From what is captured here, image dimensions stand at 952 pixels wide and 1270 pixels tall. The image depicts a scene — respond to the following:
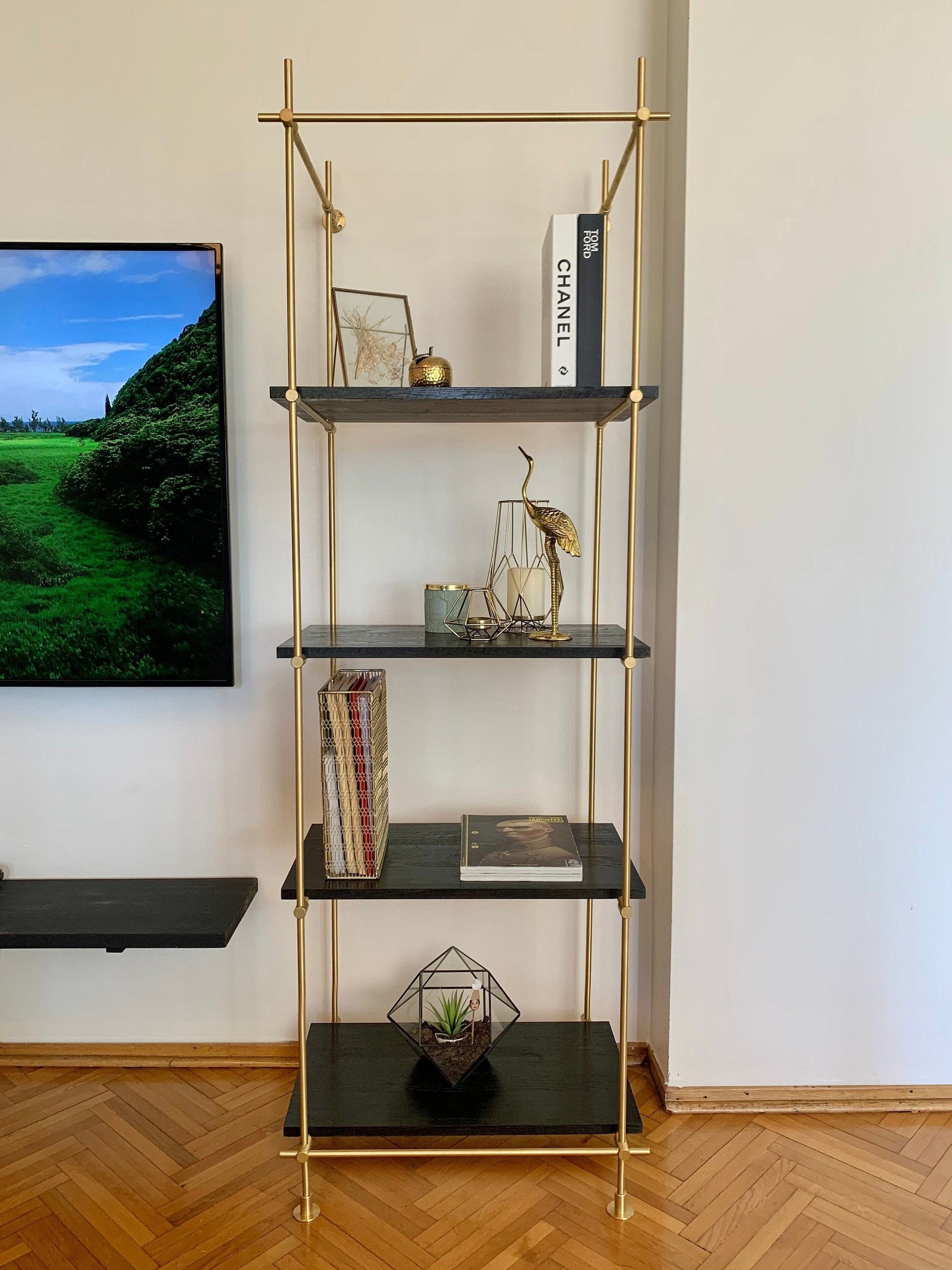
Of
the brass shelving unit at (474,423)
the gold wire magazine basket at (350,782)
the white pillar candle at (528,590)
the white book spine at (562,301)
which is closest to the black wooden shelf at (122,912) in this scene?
the brass shelving unit at (474,423)

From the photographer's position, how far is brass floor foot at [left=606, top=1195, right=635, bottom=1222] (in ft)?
5.70

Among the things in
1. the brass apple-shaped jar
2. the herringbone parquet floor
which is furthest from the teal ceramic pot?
the herringbone parquet floor

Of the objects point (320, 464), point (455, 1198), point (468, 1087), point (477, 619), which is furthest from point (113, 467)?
point (455, 1198)

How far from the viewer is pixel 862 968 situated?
2.04m

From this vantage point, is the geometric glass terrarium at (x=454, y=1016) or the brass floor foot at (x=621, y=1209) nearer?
the brass floor foot at (x=621, y=1209)

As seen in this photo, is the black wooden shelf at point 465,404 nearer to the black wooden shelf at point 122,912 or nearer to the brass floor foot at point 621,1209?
the black wooden shelf at point 122,912

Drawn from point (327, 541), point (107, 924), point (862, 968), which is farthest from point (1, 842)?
point (862, 968)

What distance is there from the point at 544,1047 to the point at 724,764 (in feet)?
2.54

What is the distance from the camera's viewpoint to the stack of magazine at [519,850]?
70.7 inches

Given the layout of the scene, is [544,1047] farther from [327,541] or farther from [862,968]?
[327,541]

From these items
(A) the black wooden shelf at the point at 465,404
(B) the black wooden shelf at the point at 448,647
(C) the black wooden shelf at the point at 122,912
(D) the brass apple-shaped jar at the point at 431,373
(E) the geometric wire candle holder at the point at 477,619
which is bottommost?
(C) the black wooden shelf at the point at 122,912

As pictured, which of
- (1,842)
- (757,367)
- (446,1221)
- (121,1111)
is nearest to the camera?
(446,1221)

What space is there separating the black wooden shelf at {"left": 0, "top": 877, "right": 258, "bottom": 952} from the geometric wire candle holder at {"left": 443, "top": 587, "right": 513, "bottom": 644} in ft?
2.70

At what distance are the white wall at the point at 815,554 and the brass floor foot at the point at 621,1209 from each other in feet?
1.13
